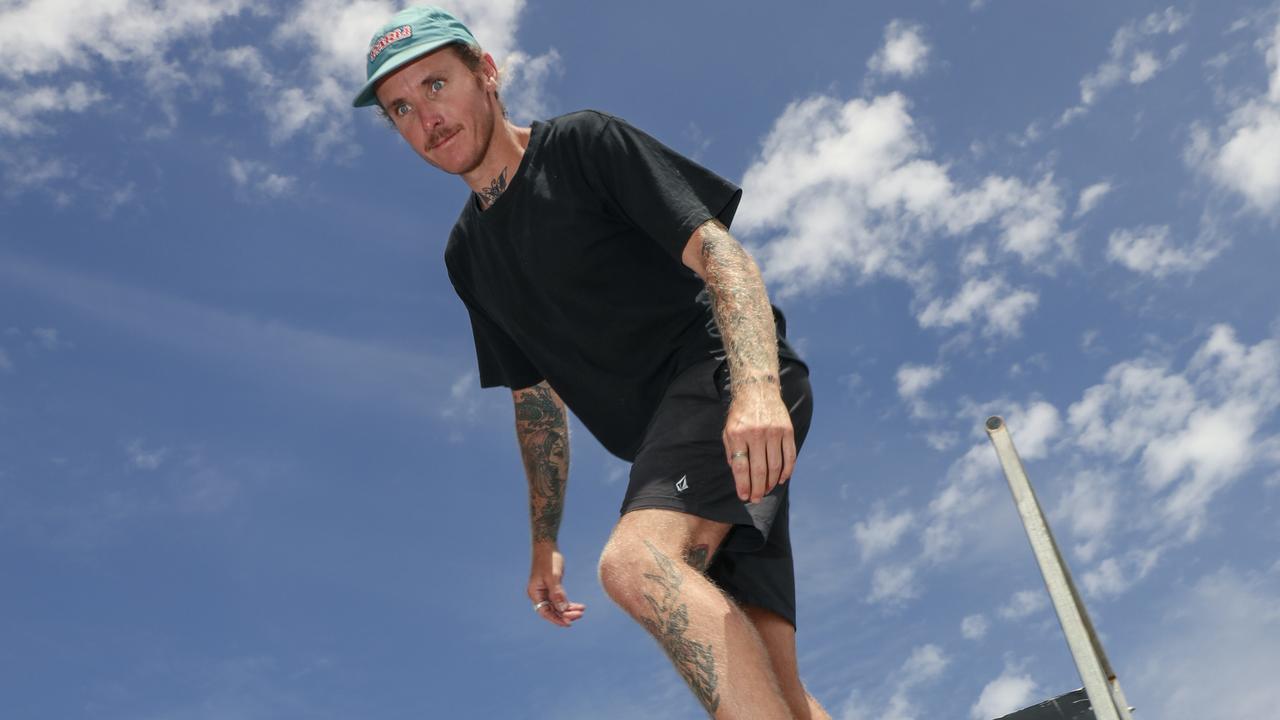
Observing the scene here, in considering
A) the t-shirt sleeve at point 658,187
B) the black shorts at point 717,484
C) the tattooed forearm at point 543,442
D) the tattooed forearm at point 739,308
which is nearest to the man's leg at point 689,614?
the black shorts at point 717,484

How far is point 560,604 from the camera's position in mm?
5199

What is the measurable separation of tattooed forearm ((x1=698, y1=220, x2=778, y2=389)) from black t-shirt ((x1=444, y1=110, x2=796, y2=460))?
171 millimetres

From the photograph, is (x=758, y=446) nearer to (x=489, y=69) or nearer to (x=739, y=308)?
(x=739, y=308)

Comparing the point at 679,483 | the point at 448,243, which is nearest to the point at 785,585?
the point at 679,483

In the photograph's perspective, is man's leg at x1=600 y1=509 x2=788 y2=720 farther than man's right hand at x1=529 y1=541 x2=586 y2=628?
No

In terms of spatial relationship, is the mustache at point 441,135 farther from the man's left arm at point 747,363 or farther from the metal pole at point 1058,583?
the metal pole at point 1058,583

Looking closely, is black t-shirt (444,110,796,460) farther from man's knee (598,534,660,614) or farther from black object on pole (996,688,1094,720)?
black object on pole (996,688,1094,720)

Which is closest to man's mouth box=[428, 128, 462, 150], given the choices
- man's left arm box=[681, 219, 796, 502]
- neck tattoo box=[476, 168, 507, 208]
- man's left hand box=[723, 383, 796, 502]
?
neck tattoo box=[476, 168, 507, 208]

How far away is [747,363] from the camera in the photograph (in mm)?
3701

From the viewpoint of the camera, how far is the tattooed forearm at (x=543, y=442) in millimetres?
5402

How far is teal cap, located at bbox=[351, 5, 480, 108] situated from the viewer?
4438 mm

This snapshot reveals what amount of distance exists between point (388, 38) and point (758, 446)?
2.36m

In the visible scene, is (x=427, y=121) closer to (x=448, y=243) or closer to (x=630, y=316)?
(x=448, y=243)

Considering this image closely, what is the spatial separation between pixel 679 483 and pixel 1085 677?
142cm
